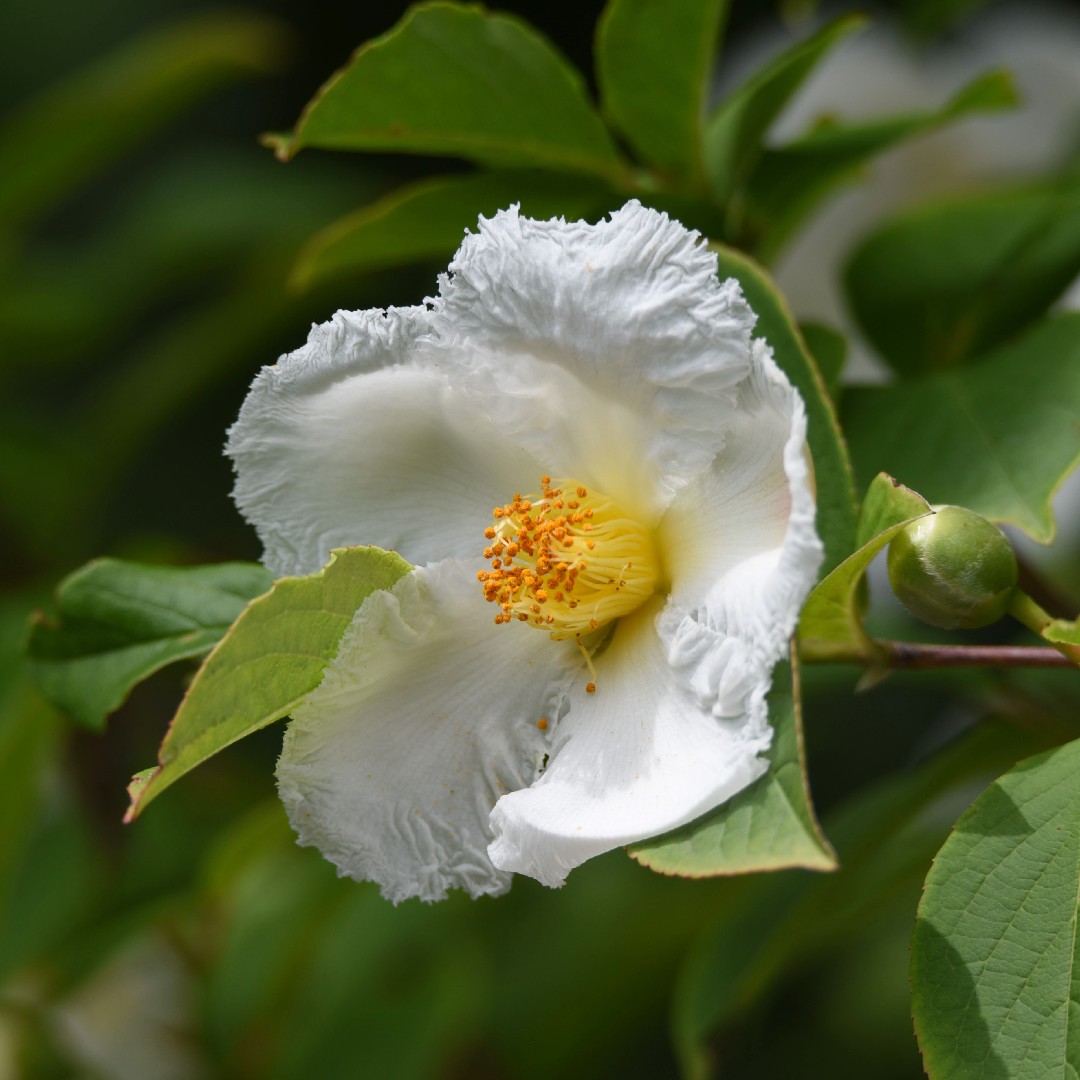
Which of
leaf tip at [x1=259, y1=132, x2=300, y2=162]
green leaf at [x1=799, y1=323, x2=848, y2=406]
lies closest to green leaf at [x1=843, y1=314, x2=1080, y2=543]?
green leaf at [x1=799, y1=323, x2=848, y2=406]

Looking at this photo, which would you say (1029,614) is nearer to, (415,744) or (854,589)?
(854,589)

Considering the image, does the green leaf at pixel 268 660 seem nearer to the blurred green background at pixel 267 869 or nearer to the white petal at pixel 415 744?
the white petal at pixel 415 744

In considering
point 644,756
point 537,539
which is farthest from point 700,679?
point 537,539

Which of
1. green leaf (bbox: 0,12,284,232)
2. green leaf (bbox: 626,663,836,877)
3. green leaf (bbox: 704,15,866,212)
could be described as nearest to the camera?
green leaf (bbox: 626,663,836,877)

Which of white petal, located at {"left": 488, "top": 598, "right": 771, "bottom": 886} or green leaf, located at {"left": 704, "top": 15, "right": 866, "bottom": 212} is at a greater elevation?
green leaf, located at {"left": 704, "top": 15, "right": 866, "bottom": 212}

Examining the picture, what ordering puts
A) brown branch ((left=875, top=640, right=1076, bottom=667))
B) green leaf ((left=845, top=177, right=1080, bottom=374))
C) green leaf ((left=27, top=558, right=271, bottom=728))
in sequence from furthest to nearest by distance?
Result: green leaf ((left=845, top=177, right=1080, bottom=374)) → green leaf ((left=27, top=558, right=271, bottom=728)) → brown branch ((left=875, top=640, right=1076, bottom=667))

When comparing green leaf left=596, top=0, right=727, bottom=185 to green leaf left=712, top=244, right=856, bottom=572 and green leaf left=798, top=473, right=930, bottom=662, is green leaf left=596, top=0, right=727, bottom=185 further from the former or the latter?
green leaf left=798, top=473, right=930, bottom=662
